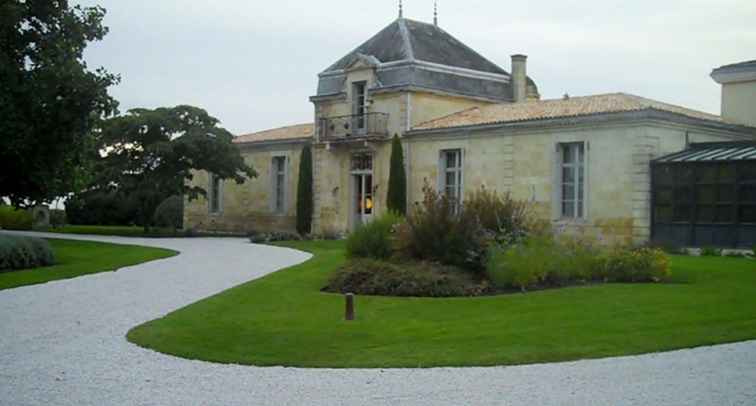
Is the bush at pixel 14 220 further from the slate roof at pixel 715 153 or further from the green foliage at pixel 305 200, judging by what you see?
the slate roof at pixel 715 153

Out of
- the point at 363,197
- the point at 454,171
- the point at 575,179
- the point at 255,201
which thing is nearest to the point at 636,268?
the point at 575,179

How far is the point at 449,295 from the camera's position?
14023 mm

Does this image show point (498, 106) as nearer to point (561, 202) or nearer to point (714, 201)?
point (561, 202)

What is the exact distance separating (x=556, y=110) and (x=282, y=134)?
13424 millimetres

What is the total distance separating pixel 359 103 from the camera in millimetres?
31734

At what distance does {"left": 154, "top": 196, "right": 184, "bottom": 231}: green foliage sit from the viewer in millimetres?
33247

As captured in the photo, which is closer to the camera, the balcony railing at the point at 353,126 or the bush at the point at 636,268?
the bush at the point at 636,268

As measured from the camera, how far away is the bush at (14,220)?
35.8m

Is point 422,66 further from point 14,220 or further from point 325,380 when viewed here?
point 325,380

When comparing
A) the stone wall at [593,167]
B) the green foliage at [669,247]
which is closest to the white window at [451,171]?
the stone wall at [593,167]

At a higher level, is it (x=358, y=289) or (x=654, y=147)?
(x=654, y=147)

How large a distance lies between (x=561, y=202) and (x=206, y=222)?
17.4 meters

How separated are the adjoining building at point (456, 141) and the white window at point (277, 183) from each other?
5 cm

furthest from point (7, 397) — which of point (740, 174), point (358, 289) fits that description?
point (740, 174)
